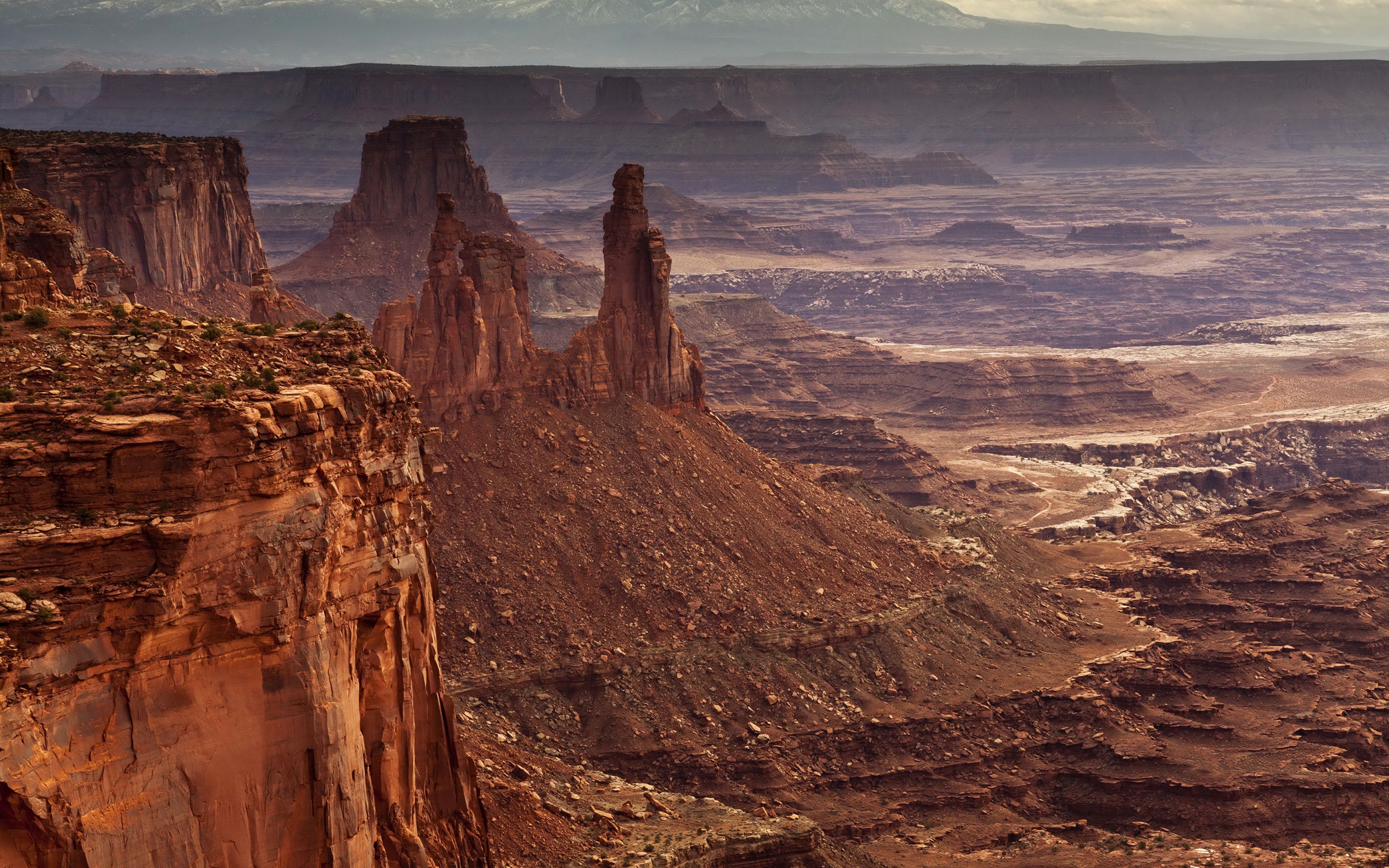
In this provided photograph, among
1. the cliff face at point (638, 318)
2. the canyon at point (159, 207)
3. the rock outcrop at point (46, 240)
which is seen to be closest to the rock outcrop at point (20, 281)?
the rock outcrop at point (46, 240)

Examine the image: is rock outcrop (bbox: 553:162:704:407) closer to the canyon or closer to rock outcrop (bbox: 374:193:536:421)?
rock outcrop (bbox: 374:193:536:421)

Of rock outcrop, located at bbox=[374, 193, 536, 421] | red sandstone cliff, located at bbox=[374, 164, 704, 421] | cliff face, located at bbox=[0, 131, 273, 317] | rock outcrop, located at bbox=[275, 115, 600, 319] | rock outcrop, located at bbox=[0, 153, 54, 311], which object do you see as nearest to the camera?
rock outcrop, located at bbox=[0, 153, 54, 311]

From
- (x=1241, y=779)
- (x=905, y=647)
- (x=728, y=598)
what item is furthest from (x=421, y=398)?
(x=1241, y=779)

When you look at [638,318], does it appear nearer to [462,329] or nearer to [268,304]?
[462,329]

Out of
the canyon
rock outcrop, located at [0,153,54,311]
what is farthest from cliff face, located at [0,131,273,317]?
rock outcrop, located at [0,153,54,311]

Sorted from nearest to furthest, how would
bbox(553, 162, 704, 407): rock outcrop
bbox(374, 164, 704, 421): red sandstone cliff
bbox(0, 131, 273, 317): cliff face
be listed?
1. bbox(374, 164, 704, 421): red sandstone cliff
2. bbox(553, 162, 704, 407): rock outcrop
3. bbox(0, 131, 273, 317): cliff face

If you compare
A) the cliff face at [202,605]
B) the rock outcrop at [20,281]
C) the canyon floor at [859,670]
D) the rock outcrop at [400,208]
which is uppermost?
the rock outcrop at [20,281]

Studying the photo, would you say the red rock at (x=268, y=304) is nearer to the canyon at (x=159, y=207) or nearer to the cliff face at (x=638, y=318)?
the cliff face at (x=638, y=318)
